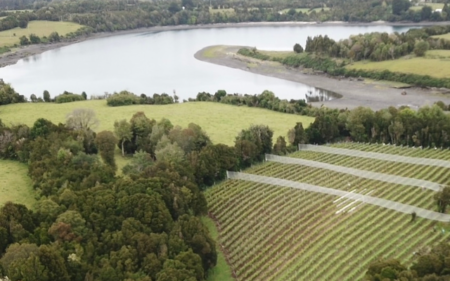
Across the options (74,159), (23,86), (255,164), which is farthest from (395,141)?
(23,86)

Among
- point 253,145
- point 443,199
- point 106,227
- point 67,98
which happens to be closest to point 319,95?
point 253,145

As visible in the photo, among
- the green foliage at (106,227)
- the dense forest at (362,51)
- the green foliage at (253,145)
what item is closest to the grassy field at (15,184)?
the green foliage at (106,227)

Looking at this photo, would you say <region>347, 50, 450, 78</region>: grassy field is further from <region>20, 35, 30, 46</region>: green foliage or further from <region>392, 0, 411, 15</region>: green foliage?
<region>20, 35, 30, 46</region>: green foliage

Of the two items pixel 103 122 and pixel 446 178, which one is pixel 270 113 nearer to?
pixel 103 122

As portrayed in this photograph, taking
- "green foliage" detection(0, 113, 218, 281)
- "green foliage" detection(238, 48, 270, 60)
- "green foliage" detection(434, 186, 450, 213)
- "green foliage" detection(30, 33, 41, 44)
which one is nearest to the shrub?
"green foliage" detection(0, 113, 218, 281)

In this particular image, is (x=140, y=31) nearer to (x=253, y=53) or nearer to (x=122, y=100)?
(x=253, y=53)
